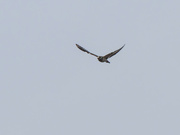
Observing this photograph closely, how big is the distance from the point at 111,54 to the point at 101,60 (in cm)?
287

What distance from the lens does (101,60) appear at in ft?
337

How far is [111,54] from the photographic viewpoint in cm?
10075
